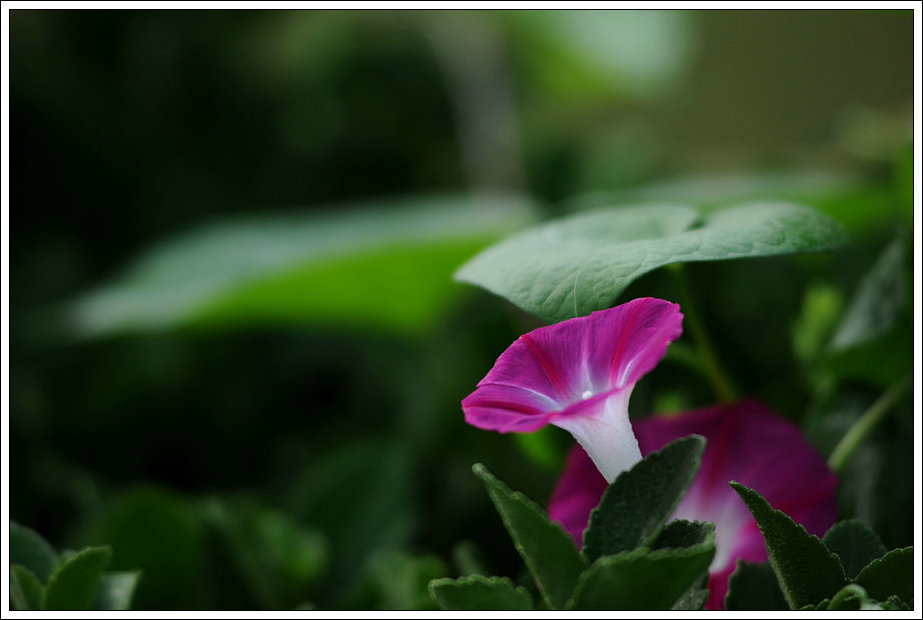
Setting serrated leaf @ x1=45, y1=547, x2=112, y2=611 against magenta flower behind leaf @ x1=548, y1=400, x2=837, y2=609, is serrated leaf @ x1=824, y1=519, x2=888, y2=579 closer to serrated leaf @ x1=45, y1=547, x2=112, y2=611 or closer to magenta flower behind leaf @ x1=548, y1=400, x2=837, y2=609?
magenta flower behind leaf @ x1=548, y1=400, x2=837, y2=609

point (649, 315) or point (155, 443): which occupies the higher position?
point (649, 315)

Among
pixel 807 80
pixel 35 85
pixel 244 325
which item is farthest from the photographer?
pixel 807 80

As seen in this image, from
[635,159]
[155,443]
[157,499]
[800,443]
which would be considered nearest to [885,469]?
[800,443]

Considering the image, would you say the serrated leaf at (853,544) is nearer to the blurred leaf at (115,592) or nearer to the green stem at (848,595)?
the green stem at (848,595)

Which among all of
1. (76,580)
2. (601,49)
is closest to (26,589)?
(76,580)

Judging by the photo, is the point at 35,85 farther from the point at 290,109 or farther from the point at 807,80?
the point at 807,80

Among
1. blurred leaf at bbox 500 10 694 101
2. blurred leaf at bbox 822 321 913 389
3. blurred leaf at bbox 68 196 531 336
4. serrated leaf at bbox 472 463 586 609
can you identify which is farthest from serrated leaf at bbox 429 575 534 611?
blurred leaf at bbox 500 10 694 101

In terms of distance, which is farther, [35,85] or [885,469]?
[35,85]
